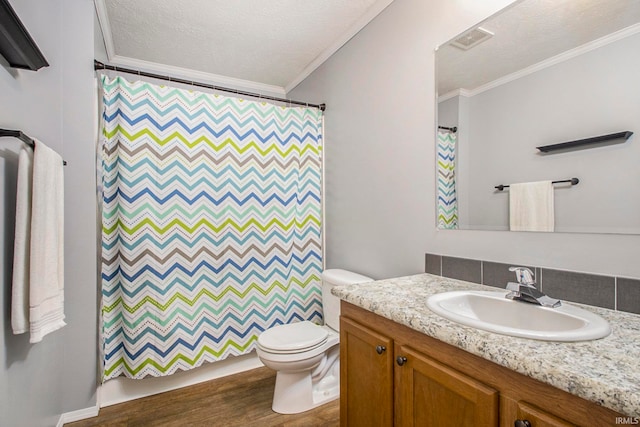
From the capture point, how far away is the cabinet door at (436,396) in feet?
2.50

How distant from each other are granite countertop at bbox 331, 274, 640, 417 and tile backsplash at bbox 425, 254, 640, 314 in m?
0.03

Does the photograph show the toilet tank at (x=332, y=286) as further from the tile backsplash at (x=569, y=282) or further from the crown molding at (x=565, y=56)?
the crown molding at (x=565, y=56)

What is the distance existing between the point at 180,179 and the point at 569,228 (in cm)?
205

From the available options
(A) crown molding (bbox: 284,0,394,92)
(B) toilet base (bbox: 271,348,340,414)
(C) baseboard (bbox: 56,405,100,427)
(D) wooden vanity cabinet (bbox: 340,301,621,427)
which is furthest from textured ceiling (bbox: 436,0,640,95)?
(C) baseboard (bbox: 56,405,100,427)

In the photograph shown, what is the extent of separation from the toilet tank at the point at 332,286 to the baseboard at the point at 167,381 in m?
0.73

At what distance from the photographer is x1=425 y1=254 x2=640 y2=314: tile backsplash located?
3.06ft

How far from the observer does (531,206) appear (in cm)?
118

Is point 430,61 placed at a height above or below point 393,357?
above

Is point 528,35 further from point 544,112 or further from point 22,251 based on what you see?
point 22,251

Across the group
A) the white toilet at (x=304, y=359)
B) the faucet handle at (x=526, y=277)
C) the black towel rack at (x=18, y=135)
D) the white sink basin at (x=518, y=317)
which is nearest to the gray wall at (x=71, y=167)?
the black towel rack at (x=18, y=135)

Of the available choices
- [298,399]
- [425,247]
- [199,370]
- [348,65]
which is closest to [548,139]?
[425,247]

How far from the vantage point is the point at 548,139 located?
1131 mm

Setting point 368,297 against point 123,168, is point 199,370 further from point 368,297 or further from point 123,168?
point 368,297

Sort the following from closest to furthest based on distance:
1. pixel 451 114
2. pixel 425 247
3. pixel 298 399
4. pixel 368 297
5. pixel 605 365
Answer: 1. pixel 605 365
2. pixel 368 297
3. pixel 451 114
4. pixel 425 247
5. pixel 298 399
